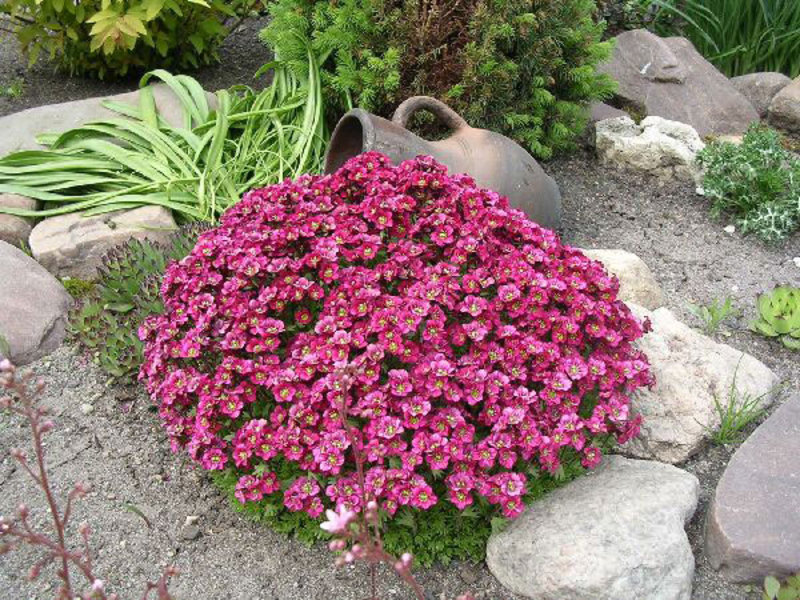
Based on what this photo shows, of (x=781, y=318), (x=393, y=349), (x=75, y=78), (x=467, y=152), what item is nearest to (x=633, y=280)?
(x=781, y=318)

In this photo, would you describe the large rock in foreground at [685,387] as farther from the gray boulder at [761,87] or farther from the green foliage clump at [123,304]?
the gray boulder at [761,87]

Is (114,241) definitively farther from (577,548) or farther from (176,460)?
(577,548)

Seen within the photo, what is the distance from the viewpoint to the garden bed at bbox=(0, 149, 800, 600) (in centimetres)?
248

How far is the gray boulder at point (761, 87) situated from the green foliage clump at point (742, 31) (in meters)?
0.28

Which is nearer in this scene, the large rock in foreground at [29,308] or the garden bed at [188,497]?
the garden bed at [188,497]

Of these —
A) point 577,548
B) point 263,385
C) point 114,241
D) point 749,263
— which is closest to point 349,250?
point 263,385

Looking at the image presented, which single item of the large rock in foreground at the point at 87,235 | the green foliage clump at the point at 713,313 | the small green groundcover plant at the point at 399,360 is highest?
the small green groundcover plant at the point at 399,360

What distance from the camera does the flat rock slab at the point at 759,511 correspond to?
2.39 meters

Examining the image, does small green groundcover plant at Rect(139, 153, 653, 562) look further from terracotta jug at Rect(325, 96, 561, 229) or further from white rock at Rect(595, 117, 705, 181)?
white rock at Rect(595, 117, 705, 181)

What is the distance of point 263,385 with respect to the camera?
8.46 feet

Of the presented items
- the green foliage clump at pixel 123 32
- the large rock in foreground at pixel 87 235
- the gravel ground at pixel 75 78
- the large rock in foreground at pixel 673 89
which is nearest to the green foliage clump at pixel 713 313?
the large rock in foreground at pixel 673 89

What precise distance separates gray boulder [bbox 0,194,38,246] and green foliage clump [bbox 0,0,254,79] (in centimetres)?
95

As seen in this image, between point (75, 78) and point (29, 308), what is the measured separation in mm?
2578

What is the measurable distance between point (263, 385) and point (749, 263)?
7.95 feet
